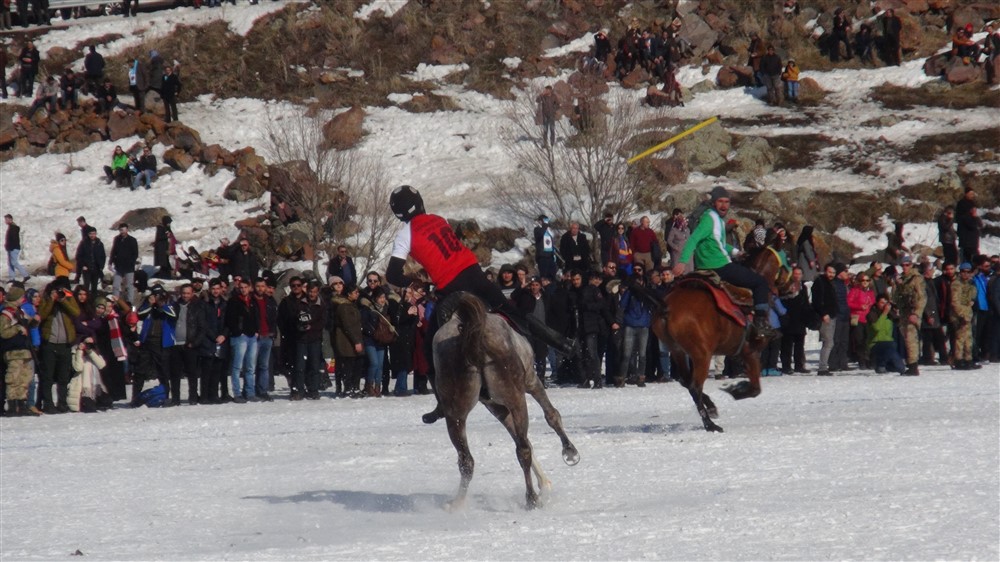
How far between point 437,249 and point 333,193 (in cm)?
2839

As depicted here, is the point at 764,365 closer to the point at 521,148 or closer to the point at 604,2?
the point at 521,148

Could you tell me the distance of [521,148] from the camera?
41969 millimetres

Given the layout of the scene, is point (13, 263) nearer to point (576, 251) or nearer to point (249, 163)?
point (249, 163)

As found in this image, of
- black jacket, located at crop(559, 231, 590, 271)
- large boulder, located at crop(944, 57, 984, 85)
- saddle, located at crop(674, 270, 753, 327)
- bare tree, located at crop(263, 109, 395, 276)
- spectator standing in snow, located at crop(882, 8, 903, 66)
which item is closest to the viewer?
saddle, located at crop(674, 270, 753, 327)

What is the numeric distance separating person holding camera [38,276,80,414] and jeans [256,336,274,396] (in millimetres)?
2979

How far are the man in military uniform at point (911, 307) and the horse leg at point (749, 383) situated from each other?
338 inches

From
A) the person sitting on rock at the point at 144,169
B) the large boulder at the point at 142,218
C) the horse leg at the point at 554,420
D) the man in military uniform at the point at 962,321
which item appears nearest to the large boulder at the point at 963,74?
the man in military uniform at the point at 962,321

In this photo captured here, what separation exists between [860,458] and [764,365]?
12299 mm

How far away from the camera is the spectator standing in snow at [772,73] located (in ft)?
150

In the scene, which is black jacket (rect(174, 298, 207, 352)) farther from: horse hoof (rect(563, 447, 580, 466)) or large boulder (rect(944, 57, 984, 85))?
large boulder (rect(944, 57, 984, 85))

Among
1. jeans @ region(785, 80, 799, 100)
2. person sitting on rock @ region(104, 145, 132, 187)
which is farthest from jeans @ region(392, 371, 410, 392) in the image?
jeans @ region(785, 80, 799, 100)

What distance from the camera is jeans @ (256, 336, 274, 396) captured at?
72.9 ft

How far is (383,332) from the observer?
72.4 feet

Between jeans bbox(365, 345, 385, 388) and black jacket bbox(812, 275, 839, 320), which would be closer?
jeans bbox(365, 345, 385, 388)
